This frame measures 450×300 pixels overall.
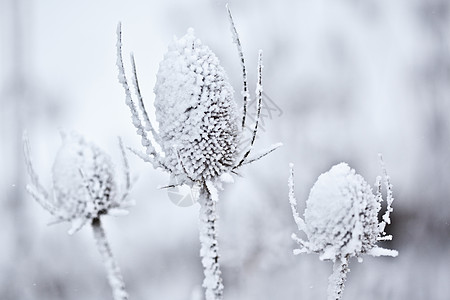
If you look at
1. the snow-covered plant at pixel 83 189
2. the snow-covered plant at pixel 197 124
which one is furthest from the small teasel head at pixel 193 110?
the snow-covered plant at pixel 83 189

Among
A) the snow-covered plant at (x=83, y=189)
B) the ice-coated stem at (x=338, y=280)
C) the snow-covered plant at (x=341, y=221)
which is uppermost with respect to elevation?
the snow-covered plant at (x=83, y=189)

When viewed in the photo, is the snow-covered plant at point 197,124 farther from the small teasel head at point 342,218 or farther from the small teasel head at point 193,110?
the small teasel head at point 342,218

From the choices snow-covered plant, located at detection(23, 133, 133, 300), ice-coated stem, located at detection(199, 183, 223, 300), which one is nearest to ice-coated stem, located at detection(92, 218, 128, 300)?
snow-covered plant, located at detection(23, 133, 133, 300)

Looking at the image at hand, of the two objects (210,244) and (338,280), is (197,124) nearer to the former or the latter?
(210,244)

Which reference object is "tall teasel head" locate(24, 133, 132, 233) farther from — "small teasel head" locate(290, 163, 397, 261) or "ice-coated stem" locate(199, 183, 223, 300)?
"small teasel head" locate(290, 163, 397, 261)

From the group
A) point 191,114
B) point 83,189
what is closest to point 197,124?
point 191,114

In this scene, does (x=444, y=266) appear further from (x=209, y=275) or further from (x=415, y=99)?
(x=209, y=275)

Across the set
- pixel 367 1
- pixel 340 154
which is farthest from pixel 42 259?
pixel 367 1
